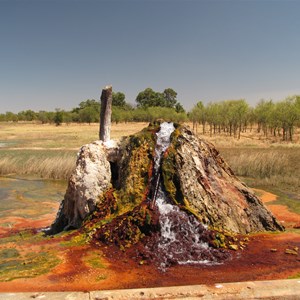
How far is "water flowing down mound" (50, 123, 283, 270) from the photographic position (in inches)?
288

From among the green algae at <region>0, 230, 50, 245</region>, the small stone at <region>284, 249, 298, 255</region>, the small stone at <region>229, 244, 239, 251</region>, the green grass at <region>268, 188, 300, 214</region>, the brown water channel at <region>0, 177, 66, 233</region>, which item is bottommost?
the brown water channel at <region>0, 177, 66, 233</region>

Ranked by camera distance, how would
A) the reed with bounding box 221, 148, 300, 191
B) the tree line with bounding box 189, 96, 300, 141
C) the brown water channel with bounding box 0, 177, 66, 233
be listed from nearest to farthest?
the brown water channel with bounding box 0, 177, 66, 233, the reed with bounding box 221, 148, 300, 191, the tree line with bounding box 189, 96, 300, 141

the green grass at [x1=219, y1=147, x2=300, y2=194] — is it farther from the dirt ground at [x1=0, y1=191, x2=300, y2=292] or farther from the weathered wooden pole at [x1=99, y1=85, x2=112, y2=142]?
the dirt ground at [x1=0, y1=191, x2=300, y2=292]

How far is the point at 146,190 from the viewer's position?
834 cm

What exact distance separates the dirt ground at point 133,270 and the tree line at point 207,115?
48015 millimetres

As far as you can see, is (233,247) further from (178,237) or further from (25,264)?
(25,264)

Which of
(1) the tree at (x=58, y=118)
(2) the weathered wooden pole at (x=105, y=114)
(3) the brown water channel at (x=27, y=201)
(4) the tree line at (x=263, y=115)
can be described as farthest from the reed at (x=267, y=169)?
(1) the tree at (x=58, y=118)

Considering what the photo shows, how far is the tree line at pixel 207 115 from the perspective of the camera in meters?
55.5

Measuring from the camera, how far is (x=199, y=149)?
9.23 metres

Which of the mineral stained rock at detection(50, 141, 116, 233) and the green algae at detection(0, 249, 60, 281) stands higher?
the mineral stained rock at detection(50, 141, 116, 233)

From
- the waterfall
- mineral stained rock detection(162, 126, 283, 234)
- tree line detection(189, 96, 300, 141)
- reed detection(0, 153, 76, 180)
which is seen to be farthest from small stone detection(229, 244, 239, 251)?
tree line detection(189, 96, 300, 141)

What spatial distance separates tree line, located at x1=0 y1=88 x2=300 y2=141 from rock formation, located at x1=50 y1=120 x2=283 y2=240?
1816 inches

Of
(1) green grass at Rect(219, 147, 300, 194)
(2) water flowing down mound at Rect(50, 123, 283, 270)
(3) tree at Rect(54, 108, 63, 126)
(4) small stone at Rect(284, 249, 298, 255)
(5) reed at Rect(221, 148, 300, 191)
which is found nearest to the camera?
(4) small stone at Rect(284, 249, 298, 255)

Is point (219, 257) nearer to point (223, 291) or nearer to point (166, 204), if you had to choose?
point (166, 204)
